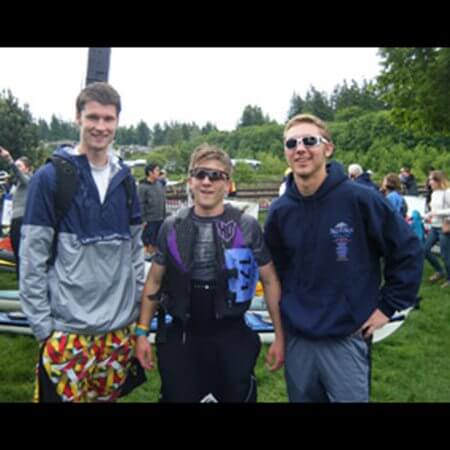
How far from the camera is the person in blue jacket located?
2588 mm

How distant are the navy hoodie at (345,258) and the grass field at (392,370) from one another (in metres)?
2.39

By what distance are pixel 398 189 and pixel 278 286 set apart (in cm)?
657

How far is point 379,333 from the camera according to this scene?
6.03m

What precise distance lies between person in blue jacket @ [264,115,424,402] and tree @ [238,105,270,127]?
9253 centimetres

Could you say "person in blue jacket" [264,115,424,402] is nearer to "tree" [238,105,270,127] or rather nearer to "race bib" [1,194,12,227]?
"race bib" [1,194,12,227]

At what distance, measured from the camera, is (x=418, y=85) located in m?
13.0

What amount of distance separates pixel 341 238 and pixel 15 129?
31333mm

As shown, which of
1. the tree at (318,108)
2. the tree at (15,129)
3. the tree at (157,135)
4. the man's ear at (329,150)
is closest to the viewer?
the man's ear at (329,150)

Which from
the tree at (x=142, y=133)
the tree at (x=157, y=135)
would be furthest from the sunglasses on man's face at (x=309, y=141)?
the tree at (x=142, y=133)

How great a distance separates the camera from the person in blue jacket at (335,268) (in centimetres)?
259

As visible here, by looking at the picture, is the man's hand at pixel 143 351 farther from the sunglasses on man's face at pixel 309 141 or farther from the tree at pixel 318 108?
the tree at pixel 318 108

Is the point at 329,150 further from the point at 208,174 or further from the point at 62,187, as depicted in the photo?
the point at 62,187
